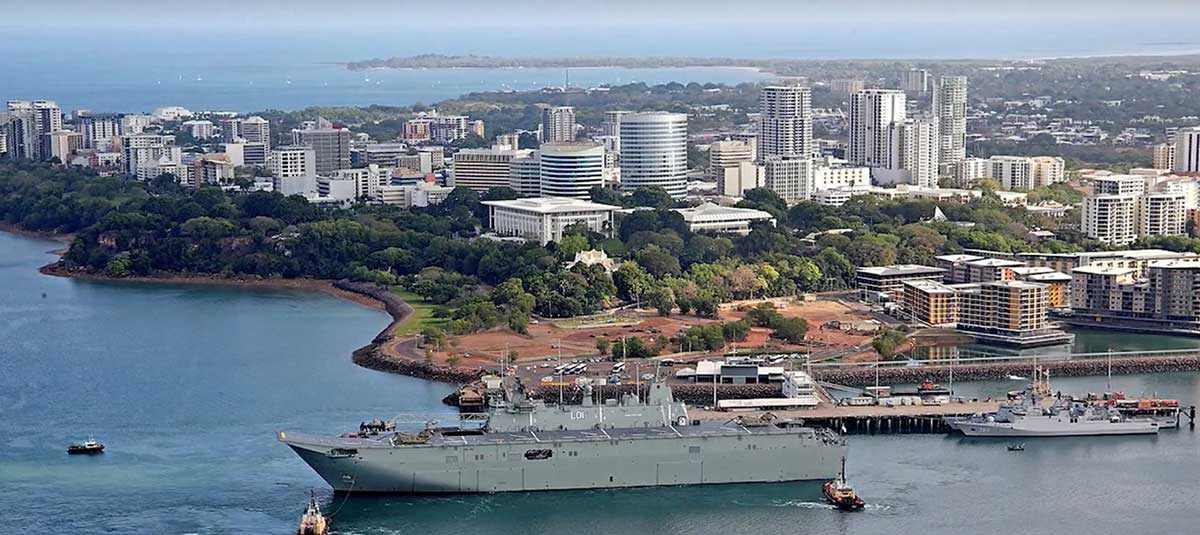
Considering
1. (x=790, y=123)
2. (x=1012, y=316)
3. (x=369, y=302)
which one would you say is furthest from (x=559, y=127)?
(x=1012, y=316)

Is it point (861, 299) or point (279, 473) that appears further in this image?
point (861, 299)

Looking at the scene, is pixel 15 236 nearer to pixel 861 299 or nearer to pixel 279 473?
pixel 861 299

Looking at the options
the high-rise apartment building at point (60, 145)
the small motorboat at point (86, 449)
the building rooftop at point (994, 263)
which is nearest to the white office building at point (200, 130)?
the high-rise apartment building at point (60, 145)

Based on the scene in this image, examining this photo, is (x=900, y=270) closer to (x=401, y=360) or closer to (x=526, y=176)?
(x=401, y=360)

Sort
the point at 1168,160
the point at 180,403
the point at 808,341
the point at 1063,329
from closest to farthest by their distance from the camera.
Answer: the point at 180,403 < the point at 808,341 < the point at 1063,329 < the point at 1168,160

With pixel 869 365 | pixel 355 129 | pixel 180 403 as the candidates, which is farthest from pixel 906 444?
pixel 355 129

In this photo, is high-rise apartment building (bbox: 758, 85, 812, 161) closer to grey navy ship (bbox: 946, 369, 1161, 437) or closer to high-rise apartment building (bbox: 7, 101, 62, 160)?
high-rise apartment building (bbox: 7, 101, 62, 160)

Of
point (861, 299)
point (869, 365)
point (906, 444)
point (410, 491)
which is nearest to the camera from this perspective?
point (410, 491)
